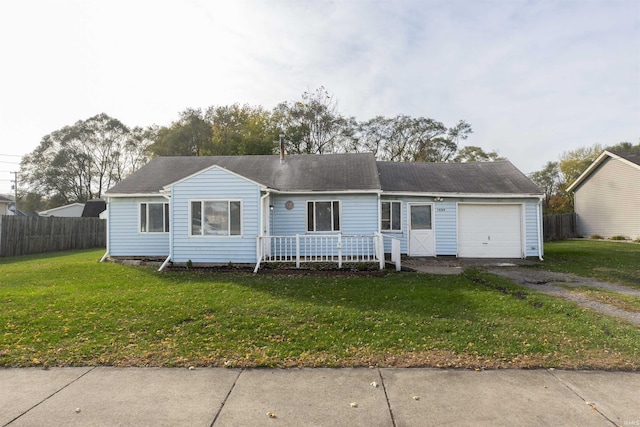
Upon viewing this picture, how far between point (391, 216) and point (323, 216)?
2771mm

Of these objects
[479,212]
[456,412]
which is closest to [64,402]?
[456,412]

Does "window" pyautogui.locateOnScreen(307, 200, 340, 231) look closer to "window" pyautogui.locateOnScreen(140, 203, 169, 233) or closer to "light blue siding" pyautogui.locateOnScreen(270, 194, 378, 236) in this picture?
"light blue siding" pyautogui.locateOnScreen(270, 194, 378, 236)

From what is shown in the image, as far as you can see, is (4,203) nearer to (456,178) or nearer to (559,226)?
(456,178)

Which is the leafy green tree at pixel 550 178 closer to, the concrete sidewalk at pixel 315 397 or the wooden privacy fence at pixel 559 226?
the wooden privacy fence at pixel 559 226

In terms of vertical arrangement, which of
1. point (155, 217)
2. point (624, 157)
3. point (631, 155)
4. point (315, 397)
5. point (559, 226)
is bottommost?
point (315, 397)

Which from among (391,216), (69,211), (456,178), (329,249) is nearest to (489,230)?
(456,178)

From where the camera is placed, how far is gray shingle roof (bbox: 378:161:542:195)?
1413 cm

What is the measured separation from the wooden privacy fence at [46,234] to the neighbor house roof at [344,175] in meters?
7.14

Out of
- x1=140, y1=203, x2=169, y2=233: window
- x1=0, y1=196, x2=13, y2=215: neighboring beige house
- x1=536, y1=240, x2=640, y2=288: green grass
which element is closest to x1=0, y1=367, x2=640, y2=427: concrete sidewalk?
x1=536, y1=240, x2=640, y2=288: green grass

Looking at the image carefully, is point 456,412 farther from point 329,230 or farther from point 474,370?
point 329,230

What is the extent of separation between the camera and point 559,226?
25.2 metres

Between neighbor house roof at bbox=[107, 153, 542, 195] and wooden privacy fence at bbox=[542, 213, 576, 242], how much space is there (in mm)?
11246

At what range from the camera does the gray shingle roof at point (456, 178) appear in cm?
1413

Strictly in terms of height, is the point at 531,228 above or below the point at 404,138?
below
